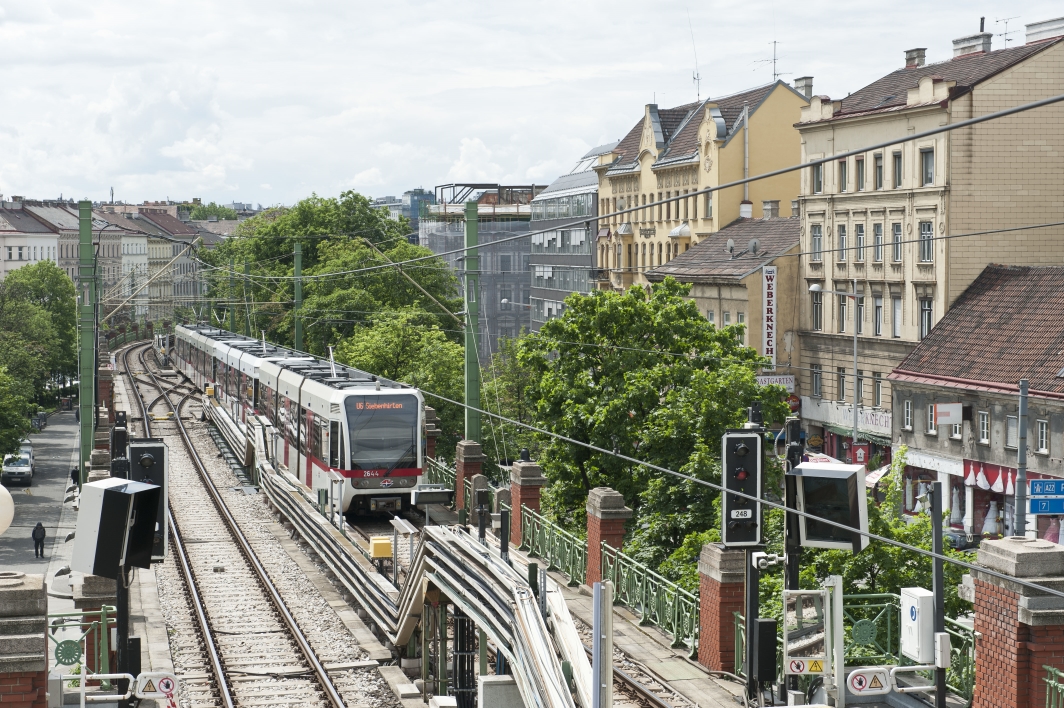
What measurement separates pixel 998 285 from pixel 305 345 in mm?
37009

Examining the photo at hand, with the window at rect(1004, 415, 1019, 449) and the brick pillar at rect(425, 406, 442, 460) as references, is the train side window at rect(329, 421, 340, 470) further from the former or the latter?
the window at rect(1004, 415, 1019, 449)

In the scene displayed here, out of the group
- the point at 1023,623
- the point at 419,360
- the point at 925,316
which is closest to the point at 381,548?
the point at 1023,623

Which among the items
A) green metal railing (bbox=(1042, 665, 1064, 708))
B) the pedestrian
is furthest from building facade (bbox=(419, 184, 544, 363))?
green metal railing (bbox=(1042, 665, 1064, 708))

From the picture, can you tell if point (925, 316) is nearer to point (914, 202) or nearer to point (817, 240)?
point (914, 202)

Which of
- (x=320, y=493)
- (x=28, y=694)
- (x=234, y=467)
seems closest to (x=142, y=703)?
(x=28, y=694)

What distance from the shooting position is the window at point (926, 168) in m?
47.6

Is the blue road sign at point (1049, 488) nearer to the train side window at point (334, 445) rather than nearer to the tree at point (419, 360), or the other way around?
the train side window at point (334, 445)

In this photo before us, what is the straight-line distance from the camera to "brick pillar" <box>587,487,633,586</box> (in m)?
22.9

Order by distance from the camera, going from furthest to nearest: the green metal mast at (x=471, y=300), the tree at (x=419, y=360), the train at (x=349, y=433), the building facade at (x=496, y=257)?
the building facade at (x=496, y=257) < the tree at (x=419, y=360) < the train at (x=349, y=433) < the green metal mast at (x=471, y=300)

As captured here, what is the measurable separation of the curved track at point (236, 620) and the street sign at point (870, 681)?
7719 mm

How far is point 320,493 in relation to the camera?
3077 cm

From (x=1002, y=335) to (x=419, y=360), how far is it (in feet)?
61.4

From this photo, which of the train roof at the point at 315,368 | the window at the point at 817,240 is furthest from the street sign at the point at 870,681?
the window at the point at 817,240

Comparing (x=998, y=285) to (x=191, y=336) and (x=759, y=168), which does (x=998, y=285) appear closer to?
(x=759, y=168)
